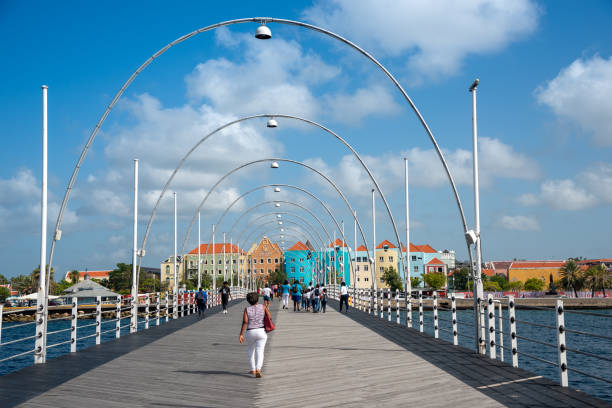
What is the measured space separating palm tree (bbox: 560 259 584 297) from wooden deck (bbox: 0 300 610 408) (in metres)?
110

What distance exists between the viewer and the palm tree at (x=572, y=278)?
377 feet

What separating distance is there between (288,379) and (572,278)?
Result: 382 ft

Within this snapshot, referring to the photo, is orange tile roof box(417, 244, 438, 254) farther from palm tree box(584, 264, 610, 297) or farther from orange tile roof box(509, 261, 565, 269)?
palm tree box(584, 264, 610, 297)

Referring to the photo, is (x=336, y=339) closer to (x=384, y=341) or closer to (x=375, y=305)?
(x=384, y=341)

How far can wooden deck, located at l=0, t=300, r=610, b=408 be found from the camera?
7930mm

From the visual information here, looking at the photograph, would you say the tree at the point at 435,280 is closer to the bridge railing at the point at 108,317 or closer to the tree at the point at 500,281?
the tree at the point at 500,281

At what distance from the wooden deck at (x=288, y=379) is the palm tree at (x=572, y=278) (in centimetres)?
11013

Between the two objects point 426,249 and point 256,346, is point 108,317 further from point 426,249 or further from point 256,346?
point 426,249

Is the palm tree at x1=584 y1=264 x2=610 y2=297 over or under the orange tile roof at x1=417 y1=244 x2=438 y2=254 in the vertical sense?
under

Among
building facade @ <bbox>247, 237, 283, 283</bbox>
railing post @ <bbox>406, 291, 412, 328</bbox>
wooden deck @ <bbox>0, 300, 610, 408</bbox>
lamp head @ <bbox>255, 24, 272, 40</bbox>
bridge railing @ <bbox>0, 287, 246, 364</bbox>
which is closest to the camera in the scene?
wooden deck @ <bbox>0, 300, 610, 408</bbox>

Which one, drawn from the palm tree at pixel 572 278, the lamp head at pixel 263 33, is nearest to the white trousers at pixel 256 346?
the lamp head at pixel 263 33

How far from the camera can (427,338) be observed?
16.3m

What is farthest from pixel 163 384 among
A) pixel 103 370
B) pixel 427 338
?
pixel 427 338

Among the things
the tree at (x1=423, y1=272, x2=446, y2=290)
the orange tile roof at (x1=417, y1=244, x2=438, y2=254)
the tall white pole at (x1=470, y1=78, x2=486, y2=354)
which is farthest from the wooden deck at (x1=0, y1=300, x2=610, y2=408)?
the orange tile roof at (x1=417, y1=244, x2=438, y2=254)
